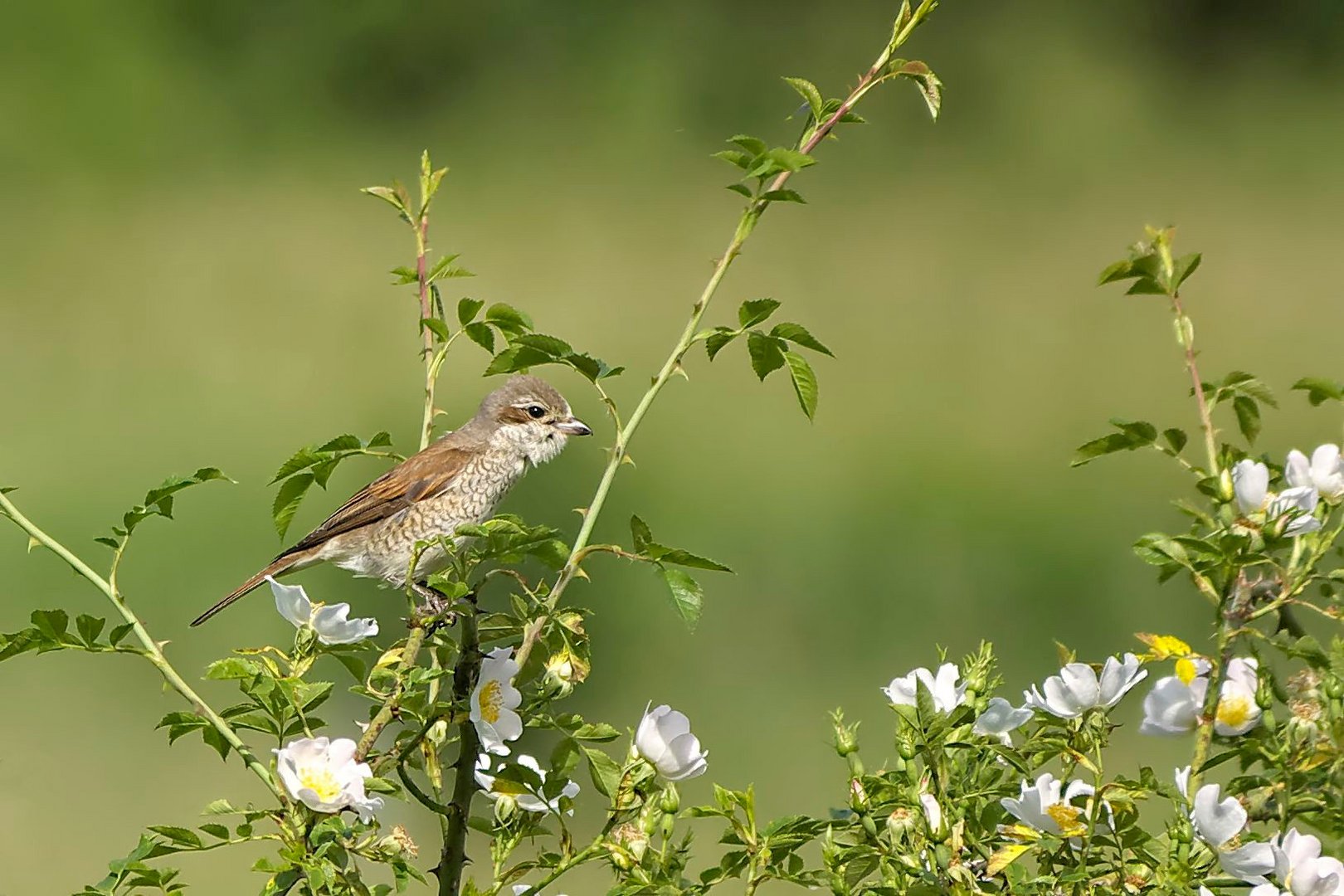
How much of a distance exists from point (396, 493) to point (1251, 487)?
123cm

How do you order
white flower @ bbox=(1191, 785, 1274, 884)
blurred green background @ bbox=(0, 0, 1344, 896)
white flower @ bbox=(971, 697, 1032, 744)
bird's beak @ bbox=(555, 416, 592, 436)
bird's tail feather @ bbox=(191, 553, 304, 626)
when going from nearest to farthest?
white flower @ bbox=(1191, 785, 1274, 884) → white flower @ bbox=(971, 697, 1032, 744) → bird's tail feather @ bbox=(191, 553, 304, 626) → bird's beak @ bbox=(555, 416, 592, 436) → blurred green background @ bbox=(0, 0, 1344, 896)

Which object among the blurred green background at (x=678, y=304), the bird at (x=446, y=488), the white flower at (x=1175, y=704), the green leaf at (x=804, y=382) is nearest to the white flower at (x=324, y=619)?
the green leaf at (x=804, y=382)

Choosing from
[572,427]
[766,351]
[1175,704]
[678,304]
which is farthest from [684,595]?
[678,304]

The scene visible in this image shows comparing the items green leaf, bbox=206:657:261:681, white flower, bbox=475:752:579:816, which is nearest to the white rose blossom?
white flower, bbox=475:752:579:816

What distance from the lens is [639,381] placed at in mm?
4719

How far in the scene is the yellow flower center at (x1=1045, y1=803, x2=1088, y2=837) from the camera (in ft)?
2.35

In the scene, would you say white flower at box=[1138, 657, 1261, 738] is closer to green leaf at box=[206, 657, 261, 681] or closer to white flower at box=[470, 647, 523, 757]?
white flower at box=[470, 647, 523, 757]

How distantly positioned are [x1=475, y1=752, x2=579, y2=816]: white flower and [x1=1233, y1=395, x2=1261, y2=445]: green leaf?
0.39m

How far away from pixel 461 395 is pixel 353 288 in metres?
1.29

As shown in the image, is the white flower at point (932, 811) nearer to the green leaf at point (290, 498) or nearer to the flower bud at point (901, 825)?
the flower bud at point (901, 825)

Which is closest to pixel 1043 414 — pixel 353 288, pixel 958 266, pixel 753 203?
pixel 958 266

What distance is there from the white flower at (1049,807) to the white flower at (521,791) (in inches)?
8.2

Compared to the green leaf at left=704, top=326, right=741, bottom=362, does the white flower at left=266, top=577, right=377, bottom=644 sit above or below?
below

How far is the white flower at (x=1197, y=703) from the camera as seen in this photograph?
2.54ft
